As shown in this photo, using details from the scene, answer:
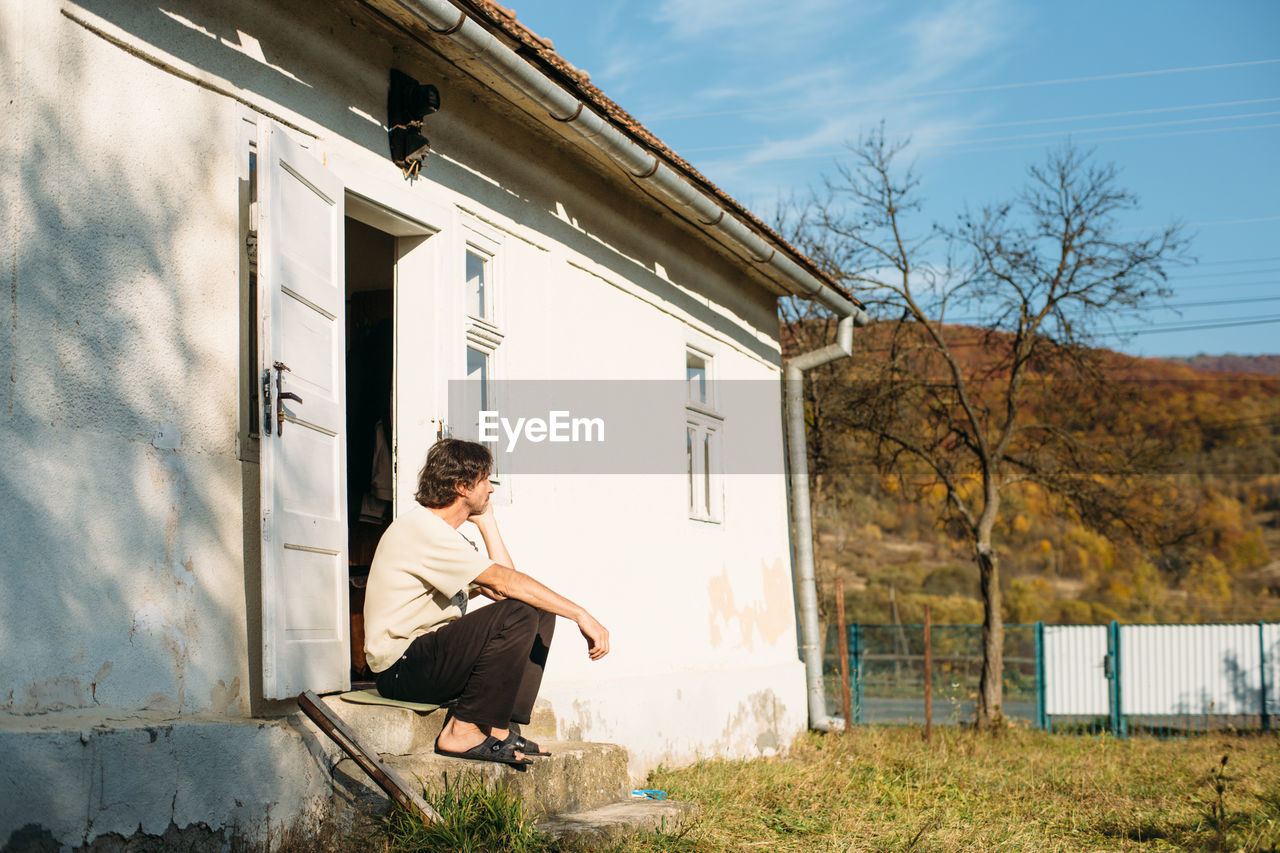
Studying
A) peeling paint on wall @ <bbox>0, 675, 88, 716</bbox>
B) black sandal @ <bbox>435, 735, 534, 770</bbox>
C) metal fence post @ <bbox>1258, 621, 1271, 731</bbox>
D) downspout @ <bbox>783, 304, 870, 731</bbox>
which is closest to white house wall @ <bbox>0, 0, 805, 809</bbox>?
peeling paint on wall @ <bbox>0, 675, 88, 716</bbox>

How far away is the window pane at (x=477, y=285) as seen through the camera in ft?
20.7

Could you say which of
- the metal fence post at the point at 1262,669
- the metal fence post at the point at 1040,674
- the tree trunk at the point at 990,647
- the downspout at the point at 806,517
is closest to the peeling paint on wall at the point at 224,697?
the downspout at the point at 806,517

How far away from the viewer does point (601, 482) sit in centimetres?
758

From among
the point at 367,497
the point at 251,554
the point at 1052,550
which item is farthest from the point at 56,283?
the point at 1052,550

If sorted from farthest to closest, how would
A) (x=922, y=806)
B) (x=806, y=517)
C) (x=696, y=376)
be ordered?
(x=806, y=517)
(x=696, y=376)
(x=922, y=806)

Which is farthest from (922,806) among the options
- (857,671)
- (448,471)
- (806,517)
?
(857,671)

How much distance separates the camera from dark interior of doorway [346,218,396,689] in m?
6.00

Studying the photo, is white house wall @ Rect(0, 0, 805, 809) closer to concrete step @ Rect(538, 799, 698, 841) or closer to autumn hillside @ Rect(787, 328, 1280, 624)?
concrete step @ Rect(538, 799, 698, 841)

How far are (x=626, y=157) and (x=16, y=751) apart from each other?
466 centimetres

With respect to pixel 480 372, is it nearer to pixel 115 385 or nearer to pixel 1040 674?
pixel 115 385

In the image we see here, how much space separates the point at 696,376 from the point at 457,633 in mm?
5271

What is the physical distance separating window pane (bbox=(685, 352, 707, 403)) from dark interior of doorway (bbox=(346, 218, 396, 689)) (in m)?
2.97

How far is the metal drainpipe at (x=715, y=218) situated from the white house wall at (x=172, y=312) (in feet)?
1.57

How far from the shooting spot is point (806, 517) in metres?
10.8
